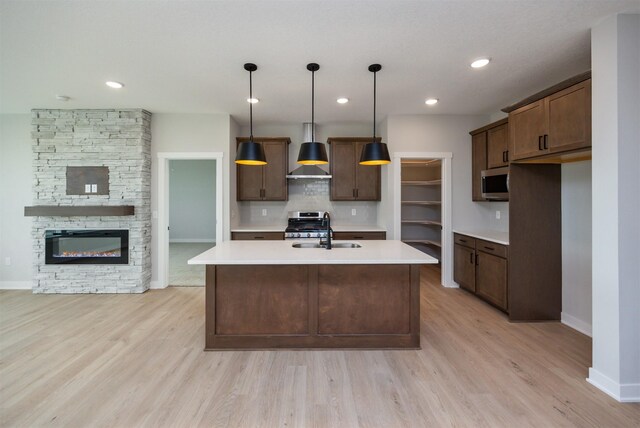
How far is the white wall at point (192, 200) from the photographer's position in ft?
28.9

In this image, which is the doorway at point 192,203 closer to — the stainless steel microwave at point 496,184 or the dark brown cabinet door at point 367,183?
the dark brown cabinet door at point 367,183

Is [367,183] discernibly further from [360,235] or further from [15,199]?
[15,199]

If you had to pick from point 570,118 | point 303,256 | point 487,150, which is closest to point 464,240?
point 487,150

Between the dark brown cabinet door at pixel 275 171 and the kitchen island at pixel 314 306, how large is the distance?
2.26 metres

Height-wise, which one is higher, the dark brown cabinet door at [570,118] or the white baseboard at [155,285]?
the dark brown cabinet door at [570,118]

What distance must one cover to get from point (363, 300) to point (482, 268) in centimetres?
200

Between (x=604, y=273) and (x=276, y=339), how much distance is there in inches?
101

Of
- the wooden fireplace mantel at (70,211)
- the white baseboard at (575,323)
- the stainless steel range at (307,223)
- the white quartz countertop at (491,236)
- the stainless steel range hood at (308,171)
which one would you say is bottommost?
the white baseboard at (575,323)

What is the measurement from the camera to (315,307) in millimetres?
2629

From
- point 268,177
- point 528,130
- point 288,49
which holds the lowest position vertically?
point 268,177

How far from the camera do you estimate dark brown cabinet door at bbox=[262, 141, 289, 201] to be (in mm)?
4773

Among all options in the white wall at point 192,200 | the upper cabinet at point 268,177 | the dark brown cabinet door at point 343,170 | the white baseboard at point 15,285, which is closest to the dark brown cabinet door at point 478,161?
the dark brown cabinet door at point 343,170

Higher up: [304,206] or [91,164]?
[91,164]

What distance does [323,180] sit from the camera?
5105mm
